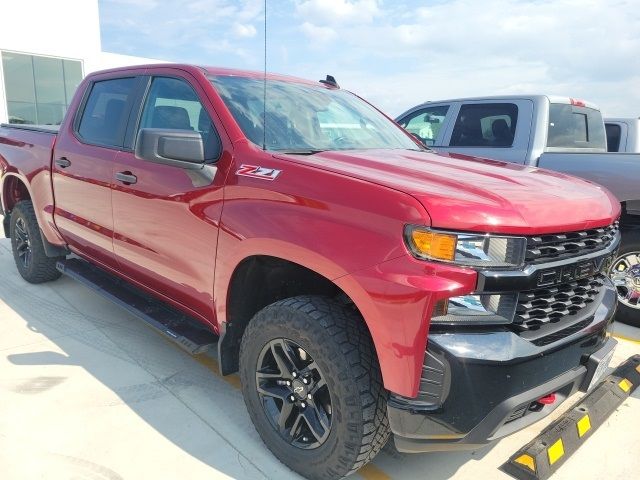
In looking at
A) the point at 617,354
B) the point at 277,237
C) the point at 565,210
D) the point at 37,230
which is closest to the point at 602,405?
the point at 565,210

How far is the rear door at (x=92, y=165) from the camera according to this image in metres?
3.61

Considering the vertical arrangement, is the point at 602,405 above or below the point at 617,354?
above

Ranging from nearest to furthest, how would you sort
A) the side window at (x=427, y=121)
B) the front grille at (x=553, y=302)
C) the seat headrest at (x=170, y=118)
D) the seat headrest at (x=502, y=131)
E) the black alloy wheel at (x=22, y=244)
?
1. the front grille at (x=553, y=302)
2. the seat headrest at (x=170, y=118)
3. the black alloy wheel at (x=22, y=244)
4. the seat headrest at (x=502, y=131)
5. the side window at (x=427, y=121)

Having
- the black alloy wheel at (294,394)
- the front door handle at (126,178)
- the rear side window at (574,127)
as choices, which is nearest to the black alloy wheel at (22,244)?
the front door handle at (126,178)

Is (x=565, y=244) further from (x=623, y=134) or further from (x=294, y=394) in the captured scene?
(x=623, y=134)

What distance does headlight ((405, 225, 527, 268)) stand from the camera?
1920mm

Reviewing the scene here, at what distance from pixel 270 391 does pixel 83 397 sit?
51.6 inches

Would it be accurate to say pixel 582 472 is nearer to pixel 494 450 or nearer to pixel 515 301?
pixel 494 450

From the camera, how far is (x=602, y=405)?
269cm

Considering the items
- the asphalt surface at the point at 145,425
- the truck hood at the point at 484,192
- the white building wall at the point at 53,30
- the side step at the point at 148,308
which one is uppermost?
the white building wall at the point at 53,30

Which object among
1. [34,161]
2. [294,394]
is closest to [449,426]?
[294,394]

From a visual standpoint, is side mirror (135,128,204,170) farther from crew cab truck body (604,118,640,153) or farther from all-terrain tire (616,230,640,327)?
crew cab truck body (604,118,640,153)

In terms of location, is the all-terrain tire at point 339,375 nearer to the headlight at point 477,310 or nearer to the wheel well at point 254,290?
the wheel well at point 254,290

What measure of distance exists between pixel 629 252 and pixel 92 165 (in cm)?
434
